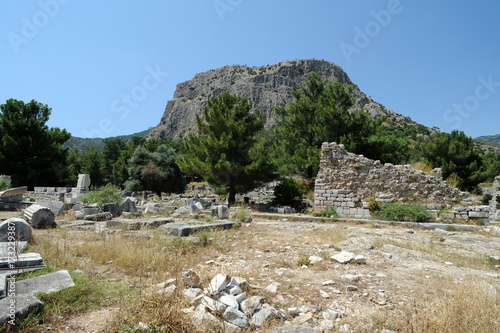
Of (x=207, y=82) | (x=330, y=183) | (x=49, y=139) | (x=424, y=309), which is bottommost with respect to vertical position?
(x=424, y=309)

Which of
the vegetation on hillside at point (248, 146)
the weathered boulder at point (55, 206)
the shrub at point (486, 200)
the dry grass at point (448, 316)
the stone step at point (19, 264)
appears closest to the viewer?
the dry grass at point (448, 316)

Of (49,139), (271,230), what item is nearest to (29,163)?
(49,139)

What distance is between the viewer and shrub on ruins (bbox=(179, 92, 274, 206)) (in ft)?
48.5

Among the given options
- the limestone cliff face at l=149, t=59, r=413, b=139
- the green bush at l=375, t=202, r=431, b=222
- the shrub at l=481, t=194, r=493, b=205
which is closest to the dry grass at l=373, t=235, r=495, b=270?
the green bush at l=375, t=202, r=431, b=222

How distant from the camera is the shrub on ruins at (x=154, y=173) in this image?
93.0 feet

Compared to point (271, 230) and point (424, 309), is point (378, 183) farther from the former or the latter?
point (424, 309)

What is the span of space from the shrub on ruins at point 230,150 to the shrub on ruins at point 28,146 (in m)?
16.4

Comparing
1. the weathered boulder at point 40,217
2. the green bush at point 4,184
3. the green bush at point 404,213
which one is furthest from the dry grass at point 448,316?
the green bush at point 4,184

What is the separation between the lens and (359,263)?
4.83 meters

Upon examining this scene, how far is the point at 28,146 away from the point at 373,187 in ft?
89.7

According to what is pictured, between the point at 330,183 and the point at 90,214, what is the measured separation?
11.2m

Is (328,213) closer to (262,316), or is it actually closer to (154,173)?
(262,316)

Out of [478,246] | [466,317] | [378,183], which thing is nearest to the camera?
[466,317]

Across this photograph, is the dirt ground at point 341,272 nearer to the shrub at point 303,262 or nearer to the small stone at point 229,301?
the shrub at point 303,262
